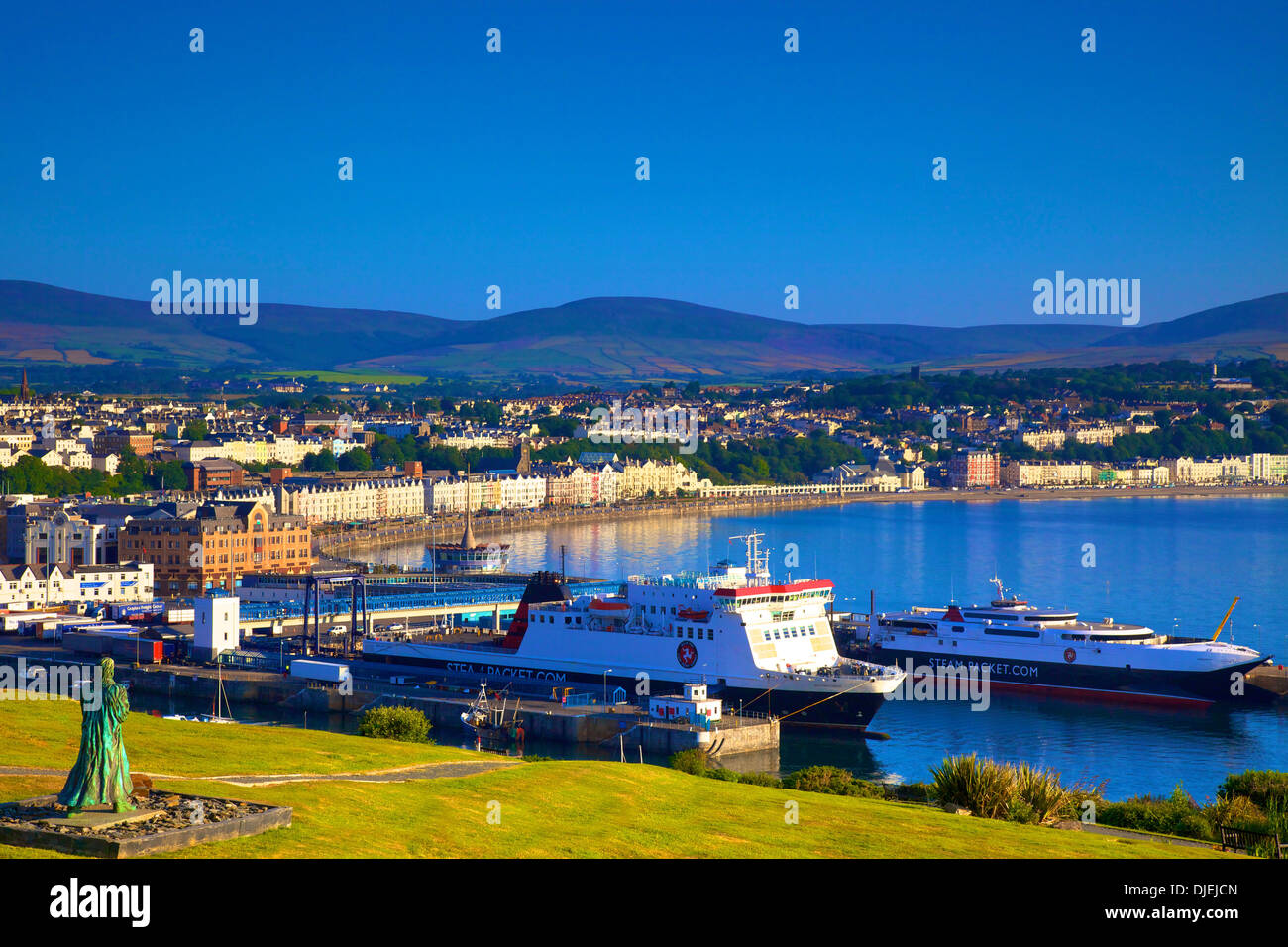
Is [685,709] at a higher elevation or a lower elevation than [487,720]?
higher

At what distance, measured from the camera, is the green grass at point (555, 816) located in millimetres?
9664

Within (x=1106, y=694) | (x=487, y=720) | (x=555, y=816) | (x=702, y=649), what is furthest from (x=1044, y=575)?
(x=555, y=816)

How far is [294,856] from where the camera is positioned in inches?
339

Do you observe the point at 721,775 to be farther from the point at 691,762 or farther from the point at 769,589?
the point at 769,589

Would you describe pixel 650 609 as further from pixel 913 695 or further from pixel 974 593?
pixel 974 593

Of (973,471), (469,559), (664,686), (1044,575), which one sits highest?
(973,471)

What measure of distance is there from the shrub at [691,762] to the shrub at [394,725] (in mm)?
3395

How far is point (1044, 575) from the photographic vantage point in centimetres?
5031

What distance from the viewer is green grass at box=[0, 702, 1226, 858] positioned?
9664 millimetres

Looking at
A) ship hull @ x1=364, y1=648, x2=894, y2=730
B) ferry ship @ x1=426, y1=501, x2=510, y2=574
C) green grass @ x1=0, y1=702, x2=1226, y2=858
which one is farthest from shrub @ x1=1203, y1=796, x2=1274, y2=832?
ferry ship @ x1=426, y1=501, x2=510, y2=574

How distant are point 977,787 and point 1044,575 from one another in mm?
37772

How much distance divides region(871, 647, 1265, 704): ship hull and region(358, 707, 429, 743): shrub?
13.7 m

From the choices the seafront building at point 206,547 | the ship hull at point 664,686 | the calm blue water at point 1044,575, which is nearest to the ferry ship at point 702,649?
the ship hull at point 664,686

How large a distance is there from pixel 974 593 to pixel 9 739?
3381cm
